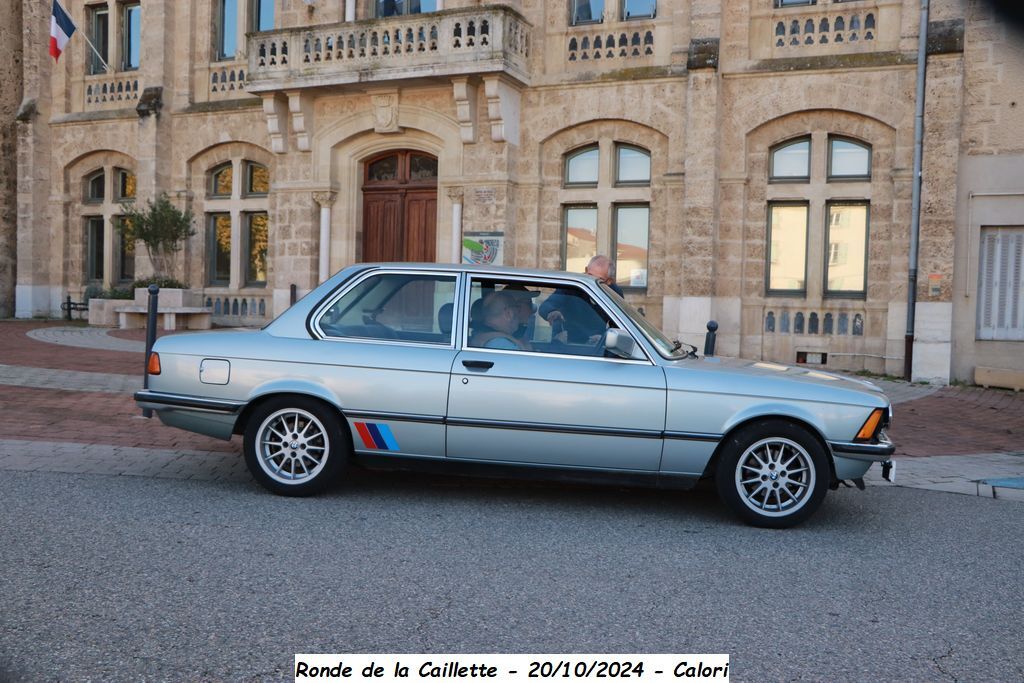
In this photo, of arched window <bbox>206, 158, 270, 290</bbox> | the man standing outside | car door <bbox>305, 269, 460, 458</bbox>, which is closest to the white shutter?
the man standing outside

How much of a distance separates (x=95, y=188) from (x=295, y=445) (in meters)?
20.6

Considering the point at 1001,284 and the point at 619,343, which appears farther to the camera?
the point at 1001,284

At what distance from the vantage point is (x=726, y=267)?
56.5 feet

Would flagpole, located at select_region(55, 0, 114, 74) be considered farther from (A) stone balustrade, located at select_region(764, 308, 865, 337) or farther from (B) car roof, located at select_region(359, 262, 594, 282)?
(B) car roof, located at select_region(359, 262, 594, 282)

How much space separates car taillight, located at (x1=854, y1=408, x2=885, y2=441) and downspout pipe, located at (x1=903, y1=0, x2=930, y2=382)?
10.8 metres

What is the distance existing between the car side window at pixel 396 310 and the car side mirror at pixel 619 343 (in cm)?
105

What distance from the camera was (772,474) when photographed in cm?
582

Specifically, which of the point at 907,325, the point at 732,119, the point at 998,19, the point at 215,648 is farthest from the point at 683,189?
the point at 998,19

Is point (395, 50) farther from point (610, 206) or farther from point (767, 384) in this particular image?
point (767, 384)

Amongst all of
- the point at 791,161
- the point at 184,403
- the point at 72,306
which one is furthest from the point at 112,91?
the point at 184,403

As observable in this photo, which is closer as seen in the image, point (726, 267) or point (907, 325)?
point (907, 325)

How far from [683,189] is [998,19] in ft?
54.7

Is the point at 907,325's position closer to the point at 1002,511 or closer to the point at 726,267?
the point at 726,267

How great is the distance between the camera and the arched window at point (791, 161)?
17.0 m
